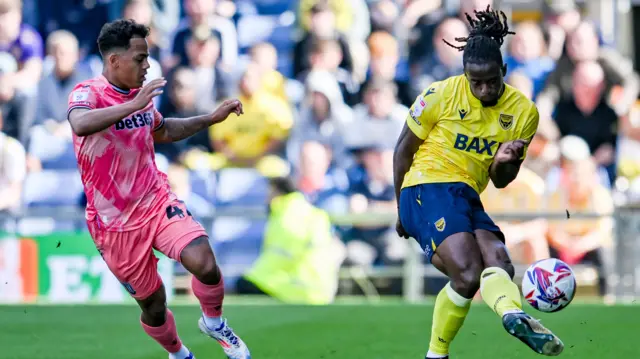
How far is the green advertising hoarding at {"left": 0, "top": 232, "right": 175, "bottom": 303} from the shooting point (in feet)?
45.3

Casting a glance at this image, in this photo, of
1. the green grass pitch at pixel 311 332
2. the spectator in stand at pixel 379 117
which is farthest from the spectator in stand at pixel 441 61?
the green grass pitch at pixel 311 332

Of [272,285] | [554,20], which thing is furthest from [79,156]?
[554,20]

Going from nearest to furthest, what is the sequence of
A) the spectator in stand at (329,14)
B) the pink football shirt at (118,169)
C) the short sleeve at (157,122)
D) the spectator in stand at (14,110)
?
1. the pink football shirt at (118,169)
2. the short sleeve at (157,122)
3. the spectator in stand at (14,110)
4. the spectator in stand at (329,14)

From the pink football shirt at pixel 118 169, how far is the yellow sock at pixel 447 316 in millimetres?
1992

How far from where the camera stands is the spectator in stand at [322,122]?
15.0 metres

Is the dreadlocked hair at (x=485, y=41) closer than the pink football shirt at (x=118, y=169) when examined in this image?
Yes

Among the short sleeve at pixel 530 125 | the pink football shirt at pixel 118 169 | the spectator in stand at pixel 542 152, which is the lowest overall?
the spectator in stand at pixel 542 152

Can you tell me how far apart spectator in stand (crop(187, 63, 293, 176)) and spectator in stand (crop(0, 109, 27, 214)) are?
230 cm

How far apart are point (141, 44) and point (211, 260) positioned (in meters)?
1.51

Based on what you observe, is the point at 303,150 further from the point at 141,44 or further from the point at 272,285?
the point at 141,44

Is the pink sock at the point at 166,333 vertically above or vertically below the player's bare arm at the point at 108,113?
below

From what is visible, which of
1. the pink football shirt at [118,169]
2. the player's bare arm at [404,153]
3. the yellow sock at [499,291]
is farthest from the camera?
the player's bare arm at [404,153]

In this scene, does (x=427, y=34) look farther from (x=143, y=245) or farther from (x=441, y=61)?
(x=143, y=245)

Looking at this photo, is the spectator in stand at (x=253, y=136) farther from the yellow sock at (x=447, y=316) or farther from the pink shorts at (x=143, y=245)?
the yellow sock at (x=447, y=316)
